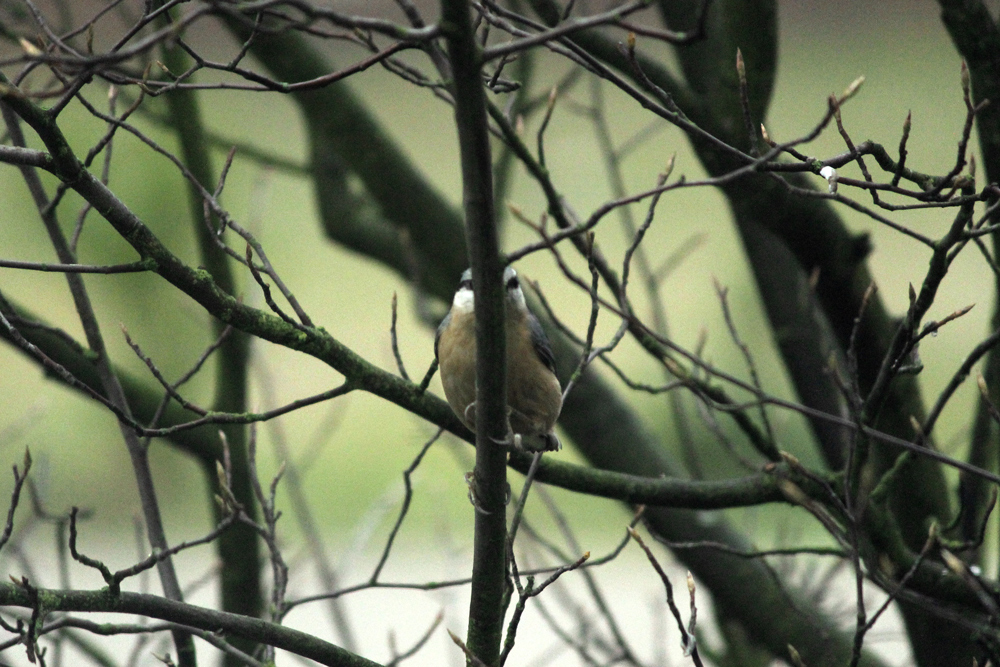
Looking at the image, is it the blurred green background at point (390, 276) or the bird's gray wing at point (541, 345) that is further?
the blurred green background at point (390, 276)

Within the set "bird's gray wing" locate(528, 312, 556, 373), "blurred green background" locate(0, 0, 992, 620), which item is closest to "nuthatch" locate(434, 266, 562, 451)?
"bird's gray wing" locate(528, 312, 556, 373)

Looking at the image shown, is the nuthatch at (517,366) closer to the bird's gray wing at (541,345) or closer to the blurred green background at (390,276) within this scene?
the bird's gray wing at (541,345)

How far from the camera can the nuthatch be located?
151 centimetres

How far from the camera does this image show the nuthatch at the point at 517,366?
1512 millimetres

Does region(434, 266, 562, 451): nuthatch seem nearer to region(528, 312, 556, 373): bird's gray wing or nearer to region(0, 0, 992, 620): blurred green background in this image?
region(528, 312, 556, 373): bird's gray wing

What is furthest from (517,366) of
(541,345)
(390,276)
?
(390,276)

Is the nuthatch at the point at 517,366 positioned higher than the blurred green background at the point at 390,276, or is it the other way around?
the blurred green background at the point at 390,276

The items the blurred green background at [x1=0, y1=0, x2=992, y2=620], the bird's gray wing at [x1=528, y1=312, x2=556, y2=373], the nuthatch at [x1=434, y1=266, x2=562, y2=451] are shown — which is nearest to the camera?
the nuthatch at [x1=434, y1=266, x2=562, y2=451]

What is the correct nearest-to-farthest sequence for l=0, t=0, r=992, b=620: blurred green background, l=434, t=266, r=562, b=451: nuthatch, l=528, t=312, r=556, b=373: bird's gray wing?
l=434, t=266, r=562, b=451: nuthatch, l=528, t=312, r=556, b=373: bird's gray wing, l=0, t=0, r=992, b=620: blurred green background

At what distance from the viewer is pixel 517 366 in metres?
1.62

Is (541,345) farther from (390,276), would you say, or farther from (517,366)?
(390,276)

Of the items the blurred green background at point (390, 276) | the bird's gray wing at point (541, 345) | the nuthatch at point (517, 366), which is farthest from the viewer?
the blurred green background at point (390, 276)

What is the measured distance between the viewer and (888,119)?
116 inches

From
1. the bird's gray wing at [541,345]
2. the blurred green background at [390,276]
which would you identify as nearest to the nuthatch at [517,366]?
the bird's gray wing at [541,345]
